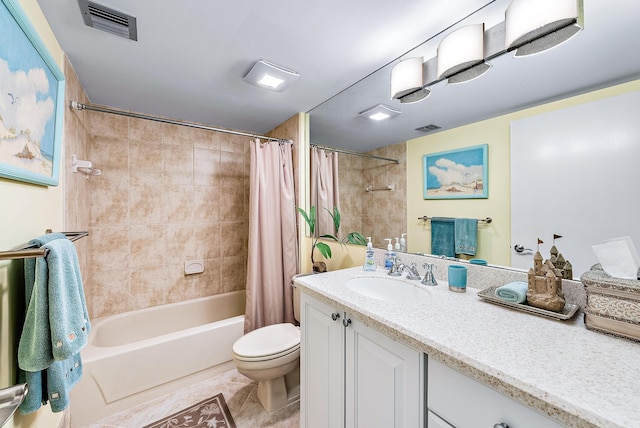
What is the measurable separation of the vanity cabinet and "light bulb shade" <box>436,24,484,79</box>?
3.94ft

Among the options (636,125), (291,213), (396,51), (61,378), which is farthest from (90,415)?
(636,125)

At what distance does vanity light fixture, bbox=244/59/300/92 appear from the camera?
1.49 meters

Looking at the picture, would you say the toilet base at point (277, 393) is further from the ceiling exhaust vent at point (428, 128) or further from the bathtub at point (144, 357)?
the ceiling exhaust vent at point (428, 128)

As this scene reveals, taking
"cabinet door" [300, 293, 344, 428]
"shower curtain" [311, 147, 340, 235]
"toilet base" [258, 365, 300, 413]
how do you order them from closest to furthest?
"cabinet door" [300, 293, 344, 428], "toilet base" [258, 365, 300, 413], "shower curtain" [311, 147, 340, 235]

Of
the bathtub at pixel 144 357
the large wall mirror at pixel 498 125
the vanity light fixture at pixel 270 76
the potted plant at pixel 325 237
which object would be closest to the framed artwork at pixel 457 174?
the large wall mirror at pixel 498 125

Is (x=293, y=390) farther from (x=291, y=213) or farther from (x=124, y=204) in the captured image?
(x=124, y=204)

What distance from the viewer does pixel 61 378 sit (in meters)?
0.82

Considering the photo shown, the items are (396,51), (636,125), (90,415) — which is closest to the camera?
(636,125)

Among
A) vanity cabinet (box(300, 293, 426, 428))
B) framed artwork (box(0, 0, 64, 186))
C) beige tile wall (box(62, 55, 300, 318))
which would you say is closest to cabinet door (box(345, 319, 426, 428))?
vanity cabinet (box(300, 293, 426, 428))

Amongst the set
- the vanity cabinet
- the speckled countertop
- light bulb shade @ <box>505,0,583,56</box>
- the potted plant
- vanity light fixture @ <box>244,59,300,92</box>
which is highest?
vanity light fixture @ <box>244,59,300,92</box>

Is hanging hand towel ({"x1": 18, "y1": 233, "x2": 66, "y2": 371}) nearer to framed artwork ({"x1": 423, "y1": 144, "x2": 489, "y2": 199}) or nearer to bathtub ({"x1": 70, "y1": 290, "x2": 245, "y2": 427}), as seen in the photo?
bathtub ({"x1": 70, "y1": 290, "x2": 245, "y2": 427})

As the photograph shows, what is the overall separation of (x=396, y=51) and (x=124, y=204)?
2.47 metres

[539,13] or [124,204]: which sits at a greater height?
[539,13]

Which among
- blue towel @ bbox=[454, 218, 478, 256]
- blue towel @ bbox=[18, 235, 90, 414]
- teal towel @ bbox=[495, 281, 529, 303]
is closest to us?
blue towel @ bbox=[18, 235, 90, 414]
